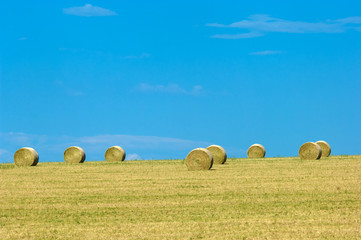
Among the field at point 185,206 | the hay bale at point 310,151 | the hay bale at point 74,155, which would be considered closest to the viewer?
the field at point 185,206

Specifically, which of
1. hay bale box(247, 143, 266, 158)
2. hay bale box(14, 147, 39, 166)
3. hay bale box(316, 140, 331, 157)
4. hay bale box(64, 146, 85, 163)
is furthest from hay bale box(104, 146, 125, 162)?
hay bale box(316, 140, 331, 157)

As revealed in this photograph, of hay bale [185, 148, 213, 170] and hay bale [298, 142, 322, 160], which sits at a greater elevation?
hay bale [298, 142, 322, 160]

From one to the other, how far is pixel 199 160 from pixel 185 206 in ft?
41.4

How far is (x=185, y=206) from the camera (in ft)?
50.5

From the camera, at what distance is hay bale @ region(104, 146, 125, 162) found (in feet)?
126

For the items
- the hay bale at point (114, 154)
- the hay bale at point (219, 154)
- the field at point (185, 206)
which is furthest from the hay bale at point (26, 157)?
the hay bale at point (219, 154)

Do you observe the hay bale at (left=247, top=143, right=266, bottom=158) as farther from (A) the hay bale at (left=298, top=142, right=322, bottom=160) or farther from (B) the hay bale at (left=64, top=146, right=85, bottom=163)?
(B) the hay bale at (left=64, top=146, right=85, bottom=163)

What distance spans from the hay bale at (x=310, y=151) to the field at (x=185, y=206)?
1002 cm

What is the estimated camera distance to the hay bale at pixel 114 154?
38469 millimetres

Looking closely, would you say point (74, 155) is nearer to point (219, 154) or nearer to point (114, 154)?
point (114, 154)

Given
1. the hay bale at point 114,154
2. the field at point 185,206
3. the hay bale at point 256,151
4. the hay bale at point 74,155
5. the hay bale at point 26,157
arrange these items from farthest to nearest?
the hay bale at point 256,151 < the hay bale at point 114,154 < the hay bale at point 74,155 < the hay bale at point 26,157 < the field at point 185,206

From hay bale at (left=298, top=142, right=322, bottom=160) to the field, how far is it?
32.9 ft

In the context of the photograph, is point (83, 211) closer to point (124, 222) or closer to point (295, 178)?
point (124, 222)

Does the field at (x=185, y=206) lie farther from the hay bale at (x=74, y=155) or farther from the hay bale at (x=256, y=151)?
the hay bale at (x=256, y=151)
